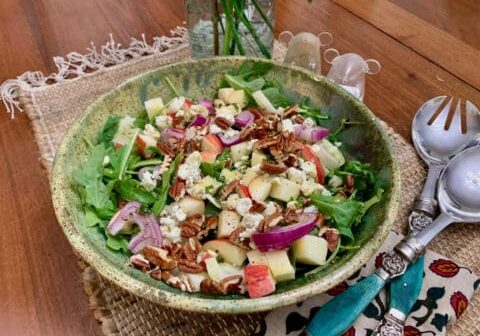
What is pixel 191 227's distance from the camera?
2.31 feet

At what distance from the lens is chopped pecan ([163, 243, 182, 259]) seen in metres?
0.68

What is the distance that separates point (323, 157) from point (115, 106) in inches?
16.1

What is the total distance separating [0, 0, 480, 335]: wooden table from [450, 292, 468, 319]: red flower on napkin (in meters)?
0.41

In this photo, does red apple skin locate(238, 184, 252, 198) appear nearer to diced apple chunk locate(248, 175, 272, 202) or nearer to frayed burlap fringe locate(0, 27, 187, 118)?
diced apple chunk locate(248, 175, 272, 202)

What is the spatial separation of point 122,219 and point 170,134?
7.9 inches

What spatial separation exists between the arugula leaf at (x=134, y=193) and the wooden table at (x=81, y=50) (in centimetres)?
16

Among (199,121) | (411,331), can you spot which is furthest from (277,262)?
(199,121)

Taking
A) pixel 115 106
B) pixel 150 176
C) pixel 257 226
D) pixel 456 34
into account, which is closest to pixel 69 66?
pixel 115 106

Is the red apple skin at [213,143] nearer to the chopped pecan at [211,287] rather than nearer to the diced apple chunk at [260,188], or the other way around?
the diced apple chunk at [260,188]

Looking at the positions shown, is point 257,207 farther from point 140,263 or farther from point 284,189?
point 140,263

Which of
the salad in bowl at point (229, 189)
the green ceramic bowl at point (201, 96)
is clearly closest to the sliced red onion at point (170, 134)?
the salad in bowl at point (229, 189)

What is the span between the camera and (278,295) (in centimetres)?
57

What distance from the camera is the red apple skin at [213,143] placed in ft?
2.70

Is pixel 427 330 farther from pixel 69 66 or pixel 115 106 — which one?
pixel 69 66
